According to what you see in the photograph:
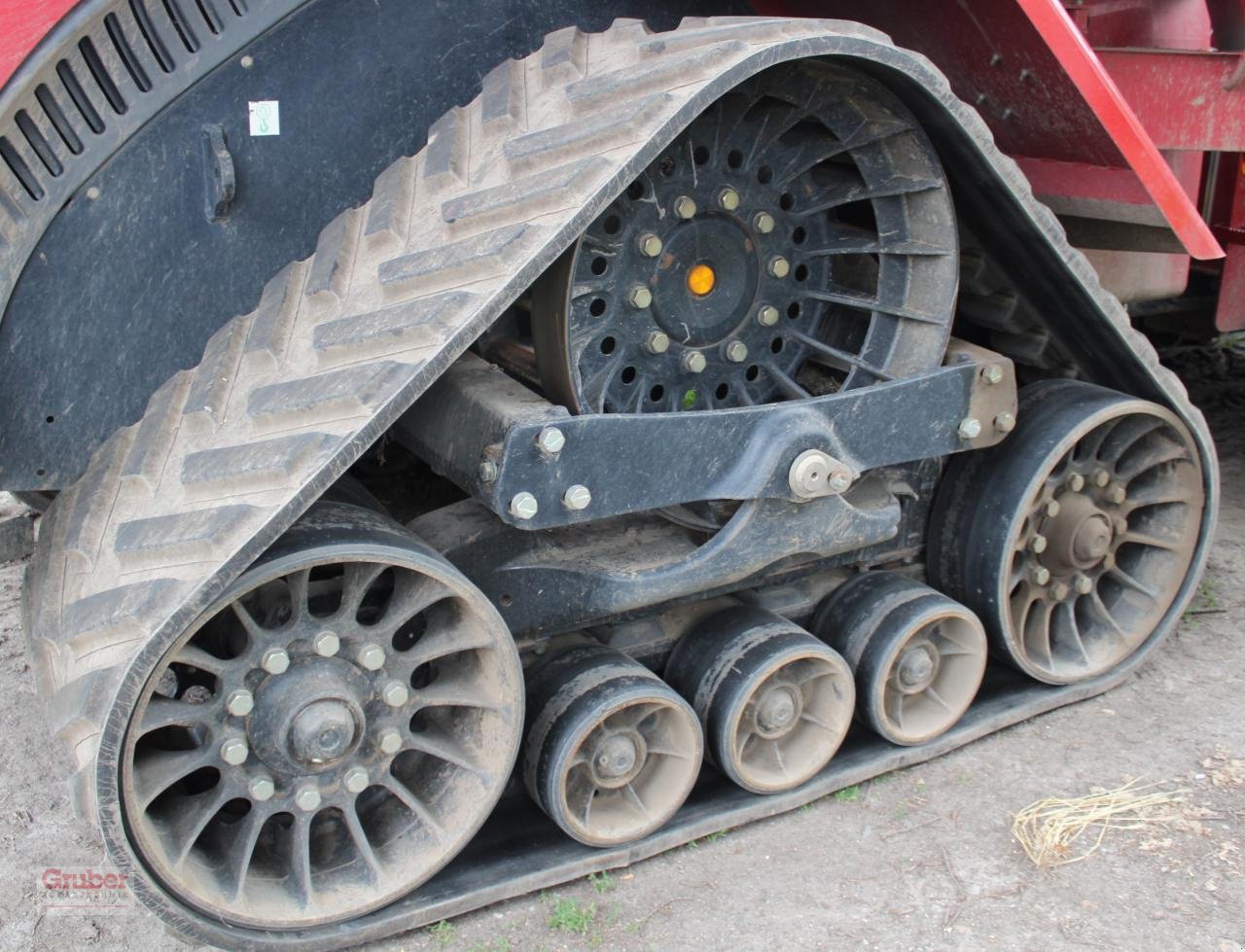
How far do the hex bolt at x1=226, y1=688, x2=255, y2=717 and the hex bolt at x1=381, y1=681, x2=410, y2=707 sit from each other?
24 cm

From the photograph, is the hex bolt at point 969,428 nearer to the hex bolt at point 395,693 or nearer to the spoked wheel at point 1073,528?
the spoked wheel at point 1073,528

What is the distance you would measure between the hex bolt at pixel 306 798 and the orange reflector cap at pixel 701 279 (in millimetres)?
1183

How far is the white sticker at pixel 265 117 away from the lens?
2.58 meters

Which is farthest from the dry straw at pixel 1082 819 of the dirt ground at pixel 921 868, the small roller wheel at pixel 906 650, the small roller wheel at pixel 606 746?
the small roller wheel at pixel 606 746

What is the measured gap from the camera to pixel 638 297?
2650 mm

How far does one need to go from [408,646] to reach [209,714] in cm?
54

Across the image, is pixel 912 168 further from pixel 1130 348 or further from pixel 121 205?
pixel 121 205

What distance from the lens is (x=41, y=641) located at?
2.58 metres

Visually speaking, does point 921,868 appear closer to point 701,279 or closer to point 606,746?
point 606,746

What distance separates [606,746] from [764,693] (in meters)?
0.38

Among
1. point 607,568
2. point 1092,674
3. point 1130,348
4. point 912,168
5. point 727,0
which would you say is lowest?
point 1092,674

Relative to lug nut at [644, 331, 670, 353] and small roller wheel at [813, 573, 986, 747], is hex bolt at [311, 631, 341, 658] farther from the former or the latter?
small roller wheel at [813, 573, 986, 747]

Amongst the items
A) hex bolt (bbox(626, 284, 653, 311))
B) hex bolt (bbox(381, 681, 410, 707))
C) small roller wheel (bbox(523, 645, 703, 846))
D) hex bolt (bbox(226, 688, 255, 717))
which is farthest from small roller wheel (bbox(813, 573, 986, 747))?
hex bolt (bbox(226, 688, 255, 717))

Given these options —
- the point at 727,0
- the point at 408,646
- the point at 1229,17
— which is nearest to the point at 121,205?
the point at 408,646
